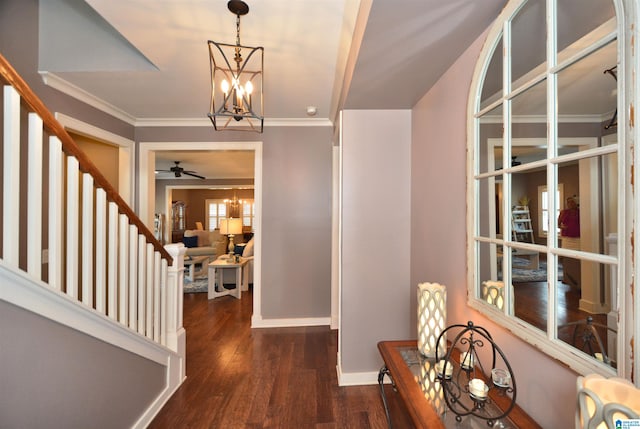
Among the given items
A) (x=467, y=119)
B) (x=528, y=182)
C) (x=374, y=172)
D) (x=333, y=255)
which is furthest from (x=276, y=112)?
(x=528, y=182)

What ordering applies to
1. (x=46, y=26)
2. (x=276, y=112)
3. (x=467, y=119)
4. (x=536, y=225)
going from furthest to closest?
(x=276, y=112)
(x=46, y=26)
(x=467, y=119)
(x=536, y=225)

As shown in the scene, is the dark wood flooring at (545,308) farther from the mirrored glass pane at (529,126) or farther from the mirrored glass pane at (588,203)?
the mirrored glass pane at (529,126)

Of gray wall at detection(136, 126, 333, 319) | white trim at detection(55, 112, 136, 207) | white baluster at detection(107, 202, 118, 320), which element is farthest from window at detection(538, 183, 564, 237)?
white trim at detection(55, 112, 136, 207)

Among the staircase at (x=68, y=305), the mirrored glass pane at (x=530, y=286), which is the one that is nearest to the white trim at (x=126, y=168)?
the staircase at (x=68, y=305)

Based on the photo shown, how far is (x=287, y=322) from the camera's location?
3.44m

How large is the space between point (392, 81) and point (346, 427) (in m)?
2.25

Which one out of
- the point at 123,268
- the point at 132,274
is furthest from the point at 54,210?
the point at 132,274

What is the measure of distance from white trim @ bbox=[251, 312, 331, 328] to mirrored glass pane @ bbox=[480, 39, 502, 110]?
291 centimetres

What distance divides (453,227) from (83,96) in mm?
3452

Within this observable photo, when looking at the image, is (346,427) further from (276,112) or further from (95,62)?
(95,62)

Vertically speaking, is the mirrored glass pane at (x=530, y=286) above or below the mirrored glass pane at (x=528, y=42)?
below

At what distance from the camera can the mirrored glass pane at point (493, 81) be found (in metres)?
1.21

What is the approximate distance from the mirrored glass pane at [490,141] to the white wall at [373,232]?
936mm

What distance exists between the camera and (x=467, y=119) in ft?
4.62
